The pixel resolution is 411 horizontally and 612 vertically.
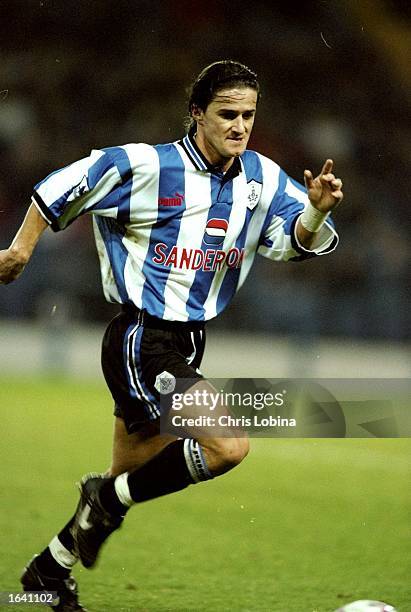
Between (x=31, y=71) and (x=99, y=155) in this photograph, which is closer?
(x=99, y=155)

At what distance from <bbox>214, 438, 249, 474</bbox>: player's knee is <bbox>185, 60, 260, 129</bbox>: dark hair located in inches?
38.2

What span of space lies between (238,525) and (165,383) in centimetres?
162

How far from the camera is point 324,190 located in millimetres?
2678

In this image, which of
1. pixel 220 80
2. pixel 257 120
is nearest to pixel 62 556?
pixel 220 80

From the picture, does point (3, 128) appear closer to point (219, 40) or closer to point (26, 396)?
point (219, 40)

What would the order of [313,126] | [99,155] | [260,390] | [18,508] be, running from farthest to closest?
[313,126]
[18,508]
[260,390]
[99,155]

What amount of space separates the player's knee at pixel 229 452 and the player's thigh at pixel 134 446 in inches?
12.0

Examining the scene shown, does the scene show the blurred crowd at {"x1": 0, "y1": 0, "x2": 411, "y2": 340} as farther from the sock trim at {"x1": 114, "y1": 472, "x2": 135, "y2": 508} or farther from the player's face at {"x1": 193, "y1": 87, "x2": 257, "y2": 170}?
the sock trim at {"x1": 114, "y1": 472, "x2": 135, "y2": 508}

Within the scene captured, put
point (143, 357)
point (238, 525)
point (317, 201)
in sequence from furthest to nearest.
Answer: point (238, 525)
point (143, 357)
point (317, 201)

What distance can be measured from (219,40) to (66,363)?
2963 mm

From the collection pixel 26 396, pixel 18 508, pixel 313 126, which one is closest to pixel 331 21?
pixel 313 126

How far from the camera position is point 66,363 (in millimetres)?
7320

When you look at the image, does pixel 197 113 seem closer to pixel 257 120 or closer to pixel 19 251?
pixel 19 251

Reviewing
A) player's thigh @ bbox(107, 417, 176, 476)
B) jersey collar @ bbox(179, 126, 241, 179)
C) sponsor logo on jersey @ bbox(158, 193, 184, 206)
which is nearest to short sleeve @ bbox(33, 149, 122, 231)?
sponsor logo on jersey @ bbox(158, 193, 184, 206)
